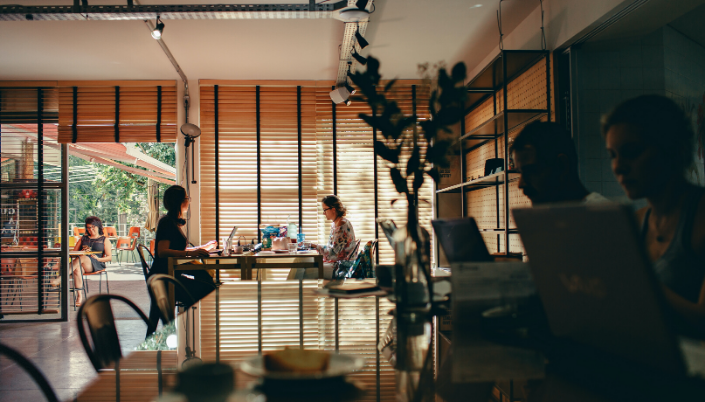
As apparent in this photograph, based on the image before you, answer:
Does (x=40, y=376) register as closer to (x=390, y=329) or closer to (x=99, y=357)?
(x=99, y=357)

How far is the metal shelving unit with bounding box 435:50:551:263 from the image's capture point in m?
3.51

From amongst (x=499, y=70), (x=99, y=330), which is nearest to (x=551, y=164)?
(x=99, y=330)

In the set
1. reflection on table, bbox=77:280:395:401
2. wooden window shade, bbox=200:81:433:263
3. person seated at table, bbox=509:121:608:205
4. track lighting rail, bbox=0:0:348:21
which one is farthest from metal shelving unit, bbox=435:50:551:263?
reflection on table, bbox=77:280:395:401

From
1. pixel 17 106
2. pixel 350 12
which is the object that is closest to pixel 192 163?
pixel 17 106

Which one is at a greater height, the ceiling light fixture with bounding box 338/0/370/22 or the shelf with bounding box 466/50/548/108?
the ceiling light fixture with bounding box 338/0/370/22

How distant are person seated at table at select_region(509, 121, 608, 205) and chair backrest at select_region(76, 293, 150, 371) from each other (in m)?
1.53

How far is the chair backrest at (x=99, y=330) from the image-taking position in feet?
3.51

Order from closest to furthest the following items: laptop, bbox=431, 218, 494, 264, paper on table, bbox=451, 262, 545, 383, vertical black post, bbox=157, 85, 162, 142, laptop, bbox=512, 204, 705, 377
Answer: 1. laptop, bbox=512, 204, 705, 377
2. paper on table, bbox=451, 262, 545, 383
3. laptop, bbox=431, 218, 494, 264
4. vertical black post, bbox=157, 85, 162, 142

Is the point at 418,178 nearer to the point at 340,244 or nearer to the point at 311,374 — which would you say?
the point at 311,374

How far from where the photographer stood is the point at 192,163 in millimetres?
5570

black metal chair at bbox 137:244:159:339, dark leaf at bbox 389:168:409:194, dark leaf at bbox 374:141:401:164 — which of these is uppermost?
dark leaf at bbox 374:141:401:164

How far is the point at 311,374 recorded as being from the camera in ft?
2.16

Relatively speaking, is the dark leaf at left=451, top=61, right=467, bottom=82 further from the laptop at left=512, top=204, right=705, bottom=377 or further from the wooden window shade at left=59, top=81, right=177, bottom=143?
the wooden window shade at left=59, top=81, right=177, bottom=143

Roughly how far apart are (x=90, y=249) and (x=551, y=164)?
6.48m
